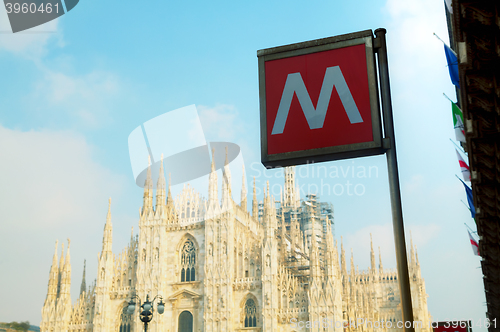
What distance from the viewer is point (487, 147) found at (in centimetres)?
1402

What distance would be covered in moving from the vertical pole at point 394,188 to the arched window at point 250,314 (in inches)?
1524

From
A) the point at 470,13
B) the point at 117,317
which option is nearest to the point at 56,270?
the point at 117,317

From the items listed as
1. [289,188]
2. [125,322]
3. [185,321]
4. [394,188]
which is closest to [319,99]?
[394,188]

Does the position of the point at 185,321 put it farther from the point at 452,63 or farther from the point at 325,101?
the point at 325,101

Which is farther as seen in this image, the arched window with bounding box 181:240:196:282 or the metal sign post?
the arched window with bounding box 181:240:196:282

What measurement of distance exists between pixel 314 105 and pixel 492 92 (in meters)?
7.91

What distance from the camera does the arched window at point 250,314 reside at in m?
41.9

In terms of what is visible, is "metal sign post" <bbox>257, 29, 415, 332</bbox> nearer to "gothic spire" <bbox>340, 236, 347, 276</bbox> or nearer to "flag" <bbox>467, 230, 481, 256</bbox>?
"flag" <bbox>467, 230, 481, 256</bbox>

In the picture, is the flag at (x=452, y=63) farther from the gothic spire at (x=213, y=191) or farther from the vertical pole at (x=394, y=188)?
the gothic spire at (x=213, y=191)

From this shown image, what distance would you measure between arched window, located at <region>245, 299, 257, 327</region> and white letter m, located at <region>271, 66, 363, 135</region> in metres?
38.4

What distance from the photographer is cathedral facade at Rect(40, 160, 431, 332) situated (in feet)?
135

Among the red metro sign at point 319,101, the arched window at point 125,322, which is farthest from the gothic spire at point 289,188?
the red metro sign at point 319,101

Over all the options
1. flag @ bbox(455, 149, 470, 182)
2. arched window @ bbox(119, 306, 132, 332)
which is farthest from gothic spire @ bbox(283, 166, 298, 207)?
flag @ bbox(455, 149, 470, 182)

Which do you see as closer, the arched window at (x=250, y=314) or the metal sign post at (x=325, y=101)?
the metal sign post at (x=325, y=101)
